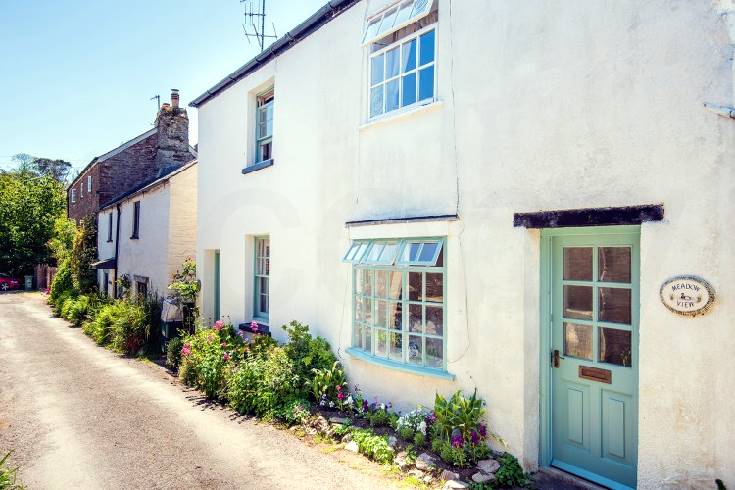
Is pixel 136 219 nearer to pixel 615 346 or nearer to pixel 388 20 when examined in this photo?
pixel 388 20

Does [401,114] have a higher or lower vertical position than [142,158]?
lower

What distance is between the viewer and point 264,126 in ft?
33.9

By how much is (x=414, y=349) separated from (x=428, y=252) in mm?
1355

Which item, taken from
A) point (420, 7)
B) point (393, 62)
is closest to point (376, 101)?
point (393, 62)

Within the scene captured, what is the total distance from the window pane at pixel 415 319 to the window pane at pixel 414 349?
11cm

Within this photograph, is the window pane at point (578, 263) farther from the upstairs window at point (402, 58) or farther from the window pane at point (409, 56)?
the window pane at point (409, 56)

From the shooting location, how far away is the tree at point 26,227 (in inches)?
1400

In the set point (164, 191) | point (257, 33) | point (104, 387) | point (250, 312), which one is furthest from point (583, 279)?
point (164, 191)

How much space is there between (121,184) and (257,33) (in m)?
15.0

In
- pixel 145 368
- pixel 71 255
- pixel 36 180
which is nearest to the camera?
pixel 145 368

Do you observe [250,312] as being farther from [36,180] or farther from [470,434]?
[36,180]

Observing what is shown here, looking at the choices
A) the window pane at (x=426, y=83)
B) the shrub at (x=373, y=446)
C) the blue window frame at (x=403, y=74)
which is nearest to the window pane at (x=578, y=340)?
the shrub at (x=373, y=446)

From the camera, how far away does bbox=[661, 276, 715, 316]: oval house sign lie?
3877 mm

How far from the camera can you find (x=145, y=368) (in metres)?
11.3
